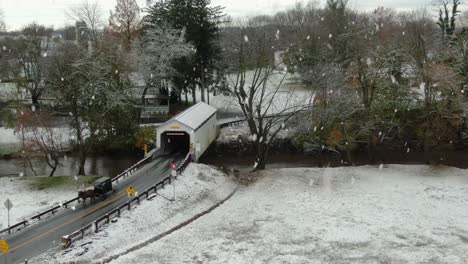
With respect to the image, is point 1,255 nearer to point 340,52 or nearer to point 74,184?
point 74,184

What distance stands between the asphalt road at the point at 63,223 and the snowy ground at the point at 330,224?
2.32 meters

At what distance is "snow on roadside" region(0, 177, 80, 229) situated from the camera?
26.9 m

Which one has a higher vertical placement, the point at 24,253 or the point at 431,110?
the point at 431,110

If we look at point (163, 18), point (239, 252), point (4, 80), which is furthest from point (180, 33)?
point (239, 252)

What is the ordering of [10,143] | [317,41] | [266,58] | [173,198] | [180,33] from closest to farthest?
[173,198] < [266,58] < [10,143] < [180,33] < [317,41]

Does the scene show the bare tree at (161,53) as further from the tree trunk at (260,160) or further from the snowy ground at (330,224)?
the snowy ground at (330,224)

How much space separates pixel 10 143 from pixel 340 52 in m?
39.2

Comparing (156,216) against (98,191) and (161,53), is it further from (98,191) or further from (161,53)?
(161,53)

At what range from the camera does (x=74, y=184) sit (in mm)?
32688

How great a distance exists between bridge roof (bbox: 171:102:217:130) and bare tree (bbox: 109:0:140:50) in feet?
61.8

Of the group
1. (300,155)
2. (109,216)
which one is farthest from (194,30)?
(109,216)

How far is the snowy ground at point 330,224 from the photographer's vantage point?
21031mm

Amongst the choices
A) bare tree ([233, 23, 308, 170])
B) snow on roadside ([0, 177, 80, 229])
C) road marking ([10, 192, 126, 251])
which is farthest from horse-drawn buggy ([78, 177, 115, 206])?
bare tree ([233, 23, 308, 170])

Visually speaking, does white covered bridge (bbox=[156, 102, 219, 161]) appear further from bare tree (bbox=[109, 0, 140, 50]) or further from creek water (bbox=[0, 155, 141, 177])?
bare tree (bbox=[109, 0, 140, 50])
